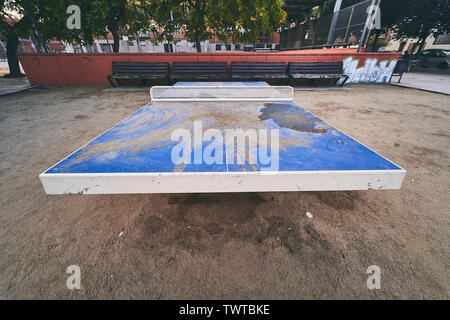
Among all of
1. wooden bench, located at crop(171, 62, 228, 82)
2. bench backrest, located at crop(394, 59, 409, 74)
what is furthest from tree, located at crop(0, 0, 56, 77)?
bench backrest, located at crop(394, 59, 409, 74)

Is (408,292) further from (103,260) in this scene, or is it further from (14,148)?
(14,148)

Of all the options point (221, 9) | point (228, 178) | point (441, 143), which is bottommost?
point (441, 143)

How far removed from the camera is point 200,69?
8.18m

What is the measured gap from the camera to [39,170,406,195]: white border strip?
1.40m

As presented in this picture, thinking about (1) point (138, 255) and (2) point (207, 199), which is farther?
(2) point (207, 199)

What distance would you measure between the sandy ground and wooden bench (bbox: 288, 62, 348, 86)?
617 cm

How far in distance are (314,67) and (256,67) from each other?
8.52 ft

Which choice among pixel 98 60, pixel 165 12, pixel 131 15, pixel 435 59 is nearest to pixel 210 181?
pixel 98 60

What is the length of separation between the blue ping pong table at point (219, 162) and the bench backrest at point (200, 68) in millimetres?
6606

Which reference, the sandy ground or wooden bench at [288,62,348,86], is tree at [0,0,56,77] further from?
wooden bench at [288,62,348,86]

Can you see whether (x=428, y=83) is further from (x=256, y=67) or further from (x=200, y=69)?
(x=200, y=69)
